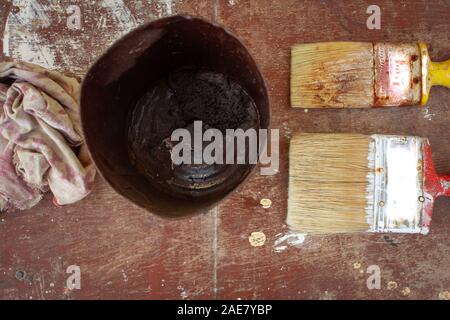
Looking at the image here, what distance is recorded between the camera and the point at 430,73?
1.92 meters

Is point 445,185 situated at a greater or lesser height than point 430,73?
lesser

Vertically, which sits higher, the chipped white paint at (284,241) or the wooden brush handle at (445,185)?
the wooden brush handle at (445,185)

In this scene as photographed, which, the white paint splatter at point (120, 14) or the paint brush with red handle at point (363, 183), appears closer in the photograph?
the paint brush with red handle at point (363, 183)

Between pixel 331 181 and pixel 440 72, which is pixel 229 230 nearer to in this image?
pixel 331 181

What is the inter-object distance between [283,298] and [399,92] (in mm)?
1042

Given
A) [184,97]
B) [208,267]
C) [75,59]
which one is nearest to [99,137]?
[184,97]

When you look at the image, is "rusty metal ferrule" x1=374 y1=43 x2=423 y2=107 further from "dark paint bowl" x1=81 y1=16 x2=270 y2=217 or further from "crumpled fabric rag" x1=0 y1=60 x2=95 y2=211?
"crumpled fabric rag" x1=0 y1=60 x2=95 y2=211

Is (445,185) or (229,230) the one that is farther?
(229,230)

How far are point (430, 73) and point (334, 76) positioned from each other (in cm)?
41

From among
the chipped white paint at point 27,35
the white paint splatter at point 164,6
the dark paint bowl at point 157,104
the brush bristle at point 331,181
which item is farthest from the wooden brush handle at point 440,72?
the chipped white paint at point 27,35

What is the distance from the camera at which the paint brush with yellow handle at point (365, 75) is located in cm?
191

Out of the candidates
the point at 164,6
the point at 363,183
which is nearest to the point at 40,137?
the point at 164,6

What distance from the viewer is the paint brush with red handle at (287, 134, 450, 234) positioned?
1887mm

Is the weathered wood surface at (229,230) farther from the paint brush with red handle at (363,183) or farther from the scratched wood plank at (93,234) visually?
the paint brush with red handle at (363,183)
